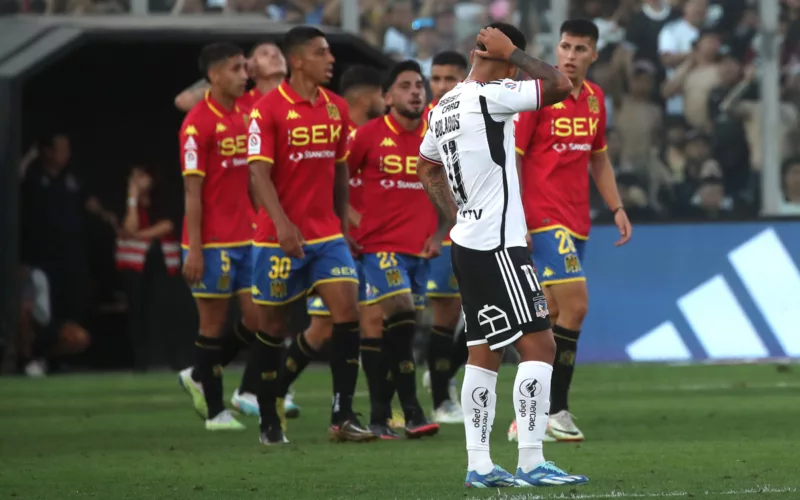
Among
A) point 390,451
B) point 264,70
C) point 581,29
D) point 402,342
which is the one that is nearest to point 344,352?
point 390,451

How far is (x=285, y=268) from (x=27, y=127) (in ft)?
34.6

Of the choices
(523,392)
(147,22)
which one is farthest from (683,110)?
(523,392)

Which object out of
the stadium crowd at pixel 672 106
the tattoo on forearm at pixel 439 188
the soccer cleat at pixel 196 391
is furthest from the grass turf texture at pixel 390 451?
the stadium crowd at pixel 672 106

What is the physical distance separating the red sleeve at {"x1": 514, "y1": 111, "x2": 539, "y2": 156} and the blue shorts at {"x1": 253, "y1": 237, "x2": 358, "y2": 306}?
1.20 meters

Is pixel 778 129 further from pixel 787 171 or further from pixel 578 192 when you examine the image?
pixel 578 192

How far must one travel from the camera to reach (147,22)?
1816 cm

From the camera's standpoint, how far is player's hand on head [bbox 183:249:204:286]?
1125 centimetres

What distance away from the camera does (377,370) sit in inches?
424

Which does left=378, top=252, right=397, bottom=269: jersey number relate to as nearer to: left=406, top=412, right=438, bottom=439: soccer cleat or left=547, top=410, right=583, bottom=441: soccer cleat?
left=406, top=412, right=438, bottom=439: soccer cleat

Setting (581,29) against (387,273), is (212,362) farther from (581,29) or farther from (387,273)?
(581,29)

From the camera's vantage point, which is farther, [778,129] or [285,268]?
[778,129]

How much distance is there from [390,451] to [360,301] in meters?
1.87

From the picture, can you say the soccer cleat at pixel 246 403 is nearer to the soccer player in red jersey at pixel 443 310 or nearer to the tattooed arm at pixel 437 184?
the soccer player in red jersey at pixel 443 310

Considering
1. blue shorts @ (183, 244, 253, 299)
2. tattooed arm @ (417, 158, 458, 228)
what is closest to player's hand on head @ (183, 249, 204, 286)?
blue shorts @ (183, 244, 253, 299)
